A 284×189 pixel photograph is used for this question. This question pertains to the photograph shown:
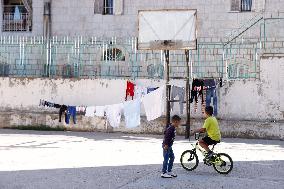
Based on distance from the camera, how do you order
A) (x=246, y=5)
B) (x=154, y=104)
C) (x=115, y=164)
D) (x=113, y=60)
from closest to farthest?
1. (x=115, y=164)
2. (x=154, y=104)
3. (x=113, y=60)
4. (x=246, y=5)

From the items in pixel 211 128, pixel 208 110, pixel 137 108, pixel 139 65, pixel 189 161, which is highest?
pixel 139 65

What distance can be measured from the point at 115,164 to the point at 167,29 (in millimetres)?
7358

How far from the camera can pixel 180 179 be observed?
898 cm

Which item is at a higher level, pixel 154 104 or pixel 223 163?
pixel 154 104

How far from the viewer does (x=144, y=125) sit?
18328 millimetres

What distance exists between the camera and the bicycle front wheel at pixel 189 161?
9.99 metres

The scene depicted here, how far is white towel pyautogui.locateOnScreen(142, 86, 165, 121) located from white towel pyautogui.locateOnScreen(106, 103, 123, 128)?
40.9 inches

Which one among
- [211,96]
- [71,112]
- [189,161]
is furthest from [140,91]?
[189,161]

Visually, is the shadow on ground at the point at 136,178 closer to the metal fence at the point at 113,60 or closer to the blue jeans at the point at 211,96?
the blue jeans at the point at 211,96

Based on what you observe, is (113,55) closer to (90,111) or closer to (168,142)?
(90,111)

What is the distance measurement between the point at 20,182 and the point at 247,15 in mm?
17532

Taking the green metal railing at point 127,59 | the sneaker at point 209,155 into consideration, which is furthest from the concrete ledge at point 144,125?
the sneaker at point 209,155

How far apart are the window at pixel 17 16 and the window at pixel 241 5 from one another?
36.0 ft

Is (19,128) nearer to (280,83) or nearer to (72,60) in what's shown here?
(72,60)
